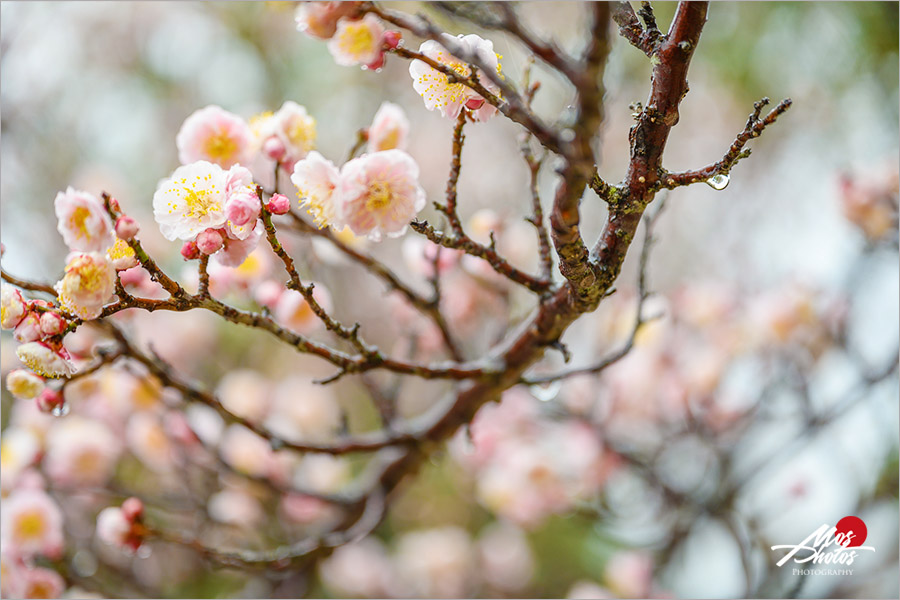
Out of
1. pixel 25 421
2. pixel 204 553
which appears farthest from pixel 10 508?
pixel 204 553

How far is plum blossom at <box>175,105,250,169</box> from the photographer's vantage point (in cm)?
74

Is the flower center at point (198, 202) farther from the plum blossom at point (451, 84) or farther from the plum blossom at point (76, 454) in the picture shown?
the plum blossom at point (76, 454)

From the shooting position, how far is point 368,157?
589mm

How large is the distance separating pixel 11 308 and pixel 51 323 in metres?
0.04

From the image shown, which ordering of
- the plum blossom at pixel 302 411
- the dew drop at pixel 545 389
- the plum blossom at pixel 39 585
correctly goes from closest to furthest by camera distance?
the dew drop at pixel 545 389 < the plum blossom at pixel 39 585 < the plum blossom at pixel 302 411

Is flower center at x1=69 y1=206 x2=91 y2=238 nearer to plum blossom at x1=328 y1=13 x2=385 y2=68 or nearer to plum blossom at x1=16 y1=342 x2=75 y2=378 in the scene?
plum blossom at x1=16 y1=342 x2=75 y2=378

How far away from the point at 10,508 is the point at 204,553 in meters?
0.43

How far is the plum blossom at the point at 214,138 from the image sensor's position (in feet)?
2.43

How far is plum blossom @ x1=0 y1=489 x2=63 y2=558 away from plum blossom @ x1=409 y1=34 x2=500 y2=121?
908 mm

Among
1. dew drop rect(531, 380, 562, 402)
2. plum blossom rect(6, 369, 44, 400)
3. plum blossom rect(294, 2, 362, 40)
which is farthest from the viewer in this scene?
dew drop rect(531, 380, 562, 402)

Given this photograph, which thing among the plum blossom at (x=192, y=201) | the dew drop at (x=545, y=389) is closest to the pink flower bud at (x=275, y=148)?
the plum blossom at (x=192, y=201)

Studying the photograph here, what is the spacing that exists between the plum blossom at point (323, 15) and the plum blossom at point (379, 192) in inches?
4.3

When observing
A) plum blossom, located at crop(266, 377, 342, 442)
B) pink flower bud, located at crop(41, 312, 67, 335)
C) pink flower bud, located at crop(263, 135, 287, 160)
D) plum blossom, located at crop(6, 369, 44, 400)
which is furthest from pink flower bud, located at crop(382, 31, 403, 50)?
plum blossom, located at crop(266, 377, 342, 442)

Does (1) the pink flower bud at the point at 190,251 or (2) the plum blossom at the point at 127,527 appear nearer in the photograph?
(1) the pink flower bud at the point at 190,251
